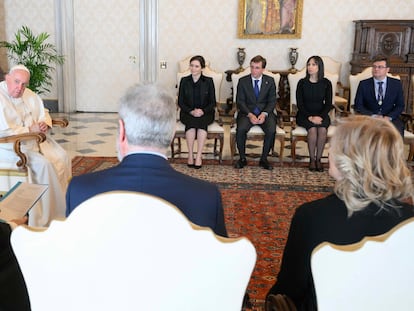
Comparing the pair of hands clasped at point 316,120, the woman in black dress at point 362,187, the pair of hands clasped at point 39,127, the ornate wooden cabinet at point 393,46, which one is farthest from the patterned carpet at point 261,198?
the ornate wooden cabinet at point 393,46

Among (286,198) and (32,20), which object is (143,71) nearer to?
(32,20)

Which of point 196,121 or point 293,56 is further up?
point 293,56

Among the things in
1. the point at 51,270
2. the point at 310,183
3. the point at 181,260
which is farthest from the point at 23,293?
the point at 310,183

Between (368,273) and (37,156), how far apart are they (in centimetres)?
316

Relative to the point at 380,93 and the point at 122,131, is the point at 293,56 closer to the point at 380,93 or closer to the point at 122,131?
the point at 380,93

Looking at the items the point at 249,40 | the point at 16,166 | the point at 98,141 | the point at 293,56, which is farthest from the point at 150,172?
the point at 249,40

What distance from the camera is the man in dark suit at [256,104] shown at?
6.05 metres

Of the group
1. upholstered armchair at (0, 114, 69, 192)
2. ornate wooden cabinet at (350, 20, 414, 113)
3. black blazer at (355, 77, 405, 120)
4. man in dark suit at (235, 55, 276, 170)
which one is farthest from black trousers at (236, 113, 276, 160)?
ornate wooden cabinet at (350, 20, 414, 113)

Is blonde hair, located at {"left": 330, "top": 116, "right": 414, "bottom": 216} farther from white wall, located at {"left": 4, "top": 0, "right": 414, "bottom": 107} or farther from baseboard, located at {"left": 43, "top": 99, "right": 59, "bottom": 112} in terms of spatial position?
baseboard, located at {"left": 43, "top": 99, "right": 59, "bottom": 112}

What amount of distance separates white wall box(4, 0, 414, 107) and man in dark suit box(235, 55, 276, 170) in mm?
3515

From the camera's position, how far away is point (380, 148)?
5.23 ft

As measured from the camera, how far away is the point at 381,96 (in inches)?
239

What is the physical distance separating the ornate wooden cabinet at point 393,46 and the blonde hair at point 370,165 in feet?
25.3

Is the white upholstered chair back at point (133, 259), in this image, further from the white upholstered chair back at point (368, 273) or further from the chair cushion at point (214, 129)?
the chair cushion at point (214, 129)
